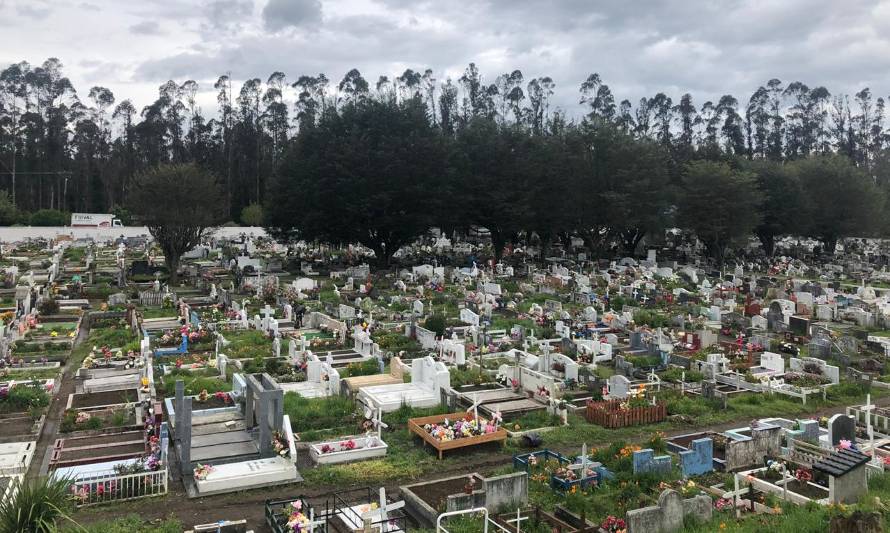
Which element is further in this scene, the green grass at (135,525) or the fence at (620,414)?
the fence at (620,414)

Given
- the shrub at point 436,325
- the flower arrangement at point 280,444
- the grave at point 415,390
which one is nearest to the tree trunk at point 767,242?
the shrub at point 436,325

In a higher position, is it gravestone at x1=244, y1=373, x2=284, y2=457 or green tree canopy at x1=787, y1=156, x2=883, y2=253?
green tree canopy at x1=787, y1=156, x2=883, y2=253

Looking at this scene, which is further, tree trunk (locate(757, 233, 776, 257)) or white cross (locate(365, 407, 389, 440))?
tree trunk (locate(757, 233, 776, 257))

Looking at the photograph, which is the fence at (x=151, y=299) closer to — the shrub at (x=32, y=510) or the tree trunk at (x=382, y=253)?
the tree trunk at (x=382, y=253)

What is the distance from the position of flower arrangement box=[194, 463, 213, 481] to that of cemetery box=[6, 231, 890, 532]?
0.20 feet

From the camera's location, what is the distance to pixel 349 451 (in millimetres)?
12125

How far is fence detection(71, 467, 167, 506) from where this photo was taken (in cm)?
1018

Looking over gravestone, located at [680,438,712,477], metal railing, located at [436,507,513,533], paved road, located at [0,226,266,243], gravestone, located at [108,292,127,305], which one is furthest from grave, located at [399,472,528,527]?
paved road, located at [0,226,266,243]

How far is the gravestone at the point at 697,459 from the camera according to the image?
36.7ft

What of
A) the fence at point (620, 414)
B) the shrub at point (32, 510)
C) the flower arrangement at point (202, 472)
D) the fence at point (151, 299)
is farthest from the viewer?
the fence at point (151, 299)

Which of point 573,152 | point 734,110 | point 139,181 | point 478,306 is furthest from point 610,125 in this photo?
point 734,110

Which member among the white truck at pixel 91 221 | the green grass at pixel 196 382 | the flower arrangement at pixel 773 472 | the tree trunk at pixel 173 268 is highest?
the white truck at pixel 91 221

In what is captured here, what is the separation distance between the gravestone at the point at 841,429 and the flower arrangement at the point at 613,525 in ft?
18.2

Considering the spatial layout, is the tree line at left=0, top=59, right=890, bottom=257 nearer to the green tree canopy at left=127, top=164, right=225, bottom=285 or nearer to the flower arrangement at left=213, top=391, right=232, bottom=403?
the green tree canopy at left=127, top=164, right=225, bottom=285
